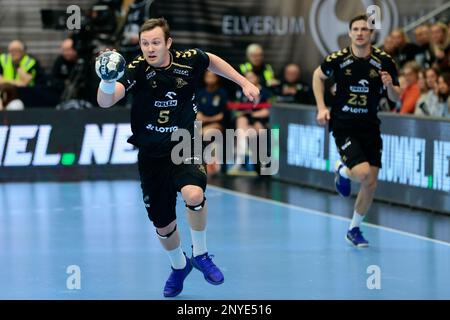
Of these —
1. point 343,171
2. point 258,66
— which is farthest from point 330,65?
point 258,66

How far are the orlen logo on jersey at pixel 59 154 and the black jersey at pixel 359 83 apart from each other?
6.57 metres

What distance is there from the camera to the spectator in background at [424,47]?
17547 mm

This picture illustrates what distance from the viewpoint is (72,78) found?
61.2 ft

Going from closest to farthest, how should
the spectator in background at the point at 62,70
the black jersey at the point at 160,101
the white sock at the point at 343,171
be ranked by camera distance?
the black jersey at the point at 160,101 < the white sock at the point at 343,171 < the spectator in background at the point at 62,70

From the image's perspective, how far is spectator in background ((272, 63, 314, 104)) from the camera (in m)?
18.8

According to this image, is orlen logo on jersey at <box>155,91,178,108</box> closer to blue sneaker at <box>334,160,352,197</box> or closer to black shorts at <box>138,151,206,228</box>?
black shorts at <box>138,151,206,228</box>

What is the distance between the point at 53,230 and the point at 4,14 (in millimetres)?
7072

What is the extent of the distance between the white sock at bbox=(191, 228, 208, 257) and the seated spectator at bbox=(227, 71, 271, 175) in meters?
8.50

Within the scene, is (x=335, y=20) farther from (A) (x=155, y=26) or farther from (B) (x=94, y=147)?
(A) (x=155, y=26)

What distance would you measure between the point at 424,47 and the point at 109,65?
33.2 feet

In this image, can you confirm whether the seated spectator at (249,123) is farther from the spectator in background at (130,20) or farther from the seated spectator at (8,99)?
the seated spectator at (8,99)

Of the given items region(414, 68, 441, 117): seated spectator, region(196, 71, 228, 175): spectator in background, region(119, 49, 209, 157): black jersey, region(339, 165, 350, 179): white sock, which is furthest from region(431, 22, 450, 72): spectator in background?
region(119, 49, 209, 157): black jersey

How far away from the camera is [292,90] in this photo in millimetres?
18875

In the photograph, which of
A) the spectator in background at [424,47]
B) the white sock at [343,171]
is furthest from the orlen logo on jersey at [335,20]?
the white sock at [343,171]
